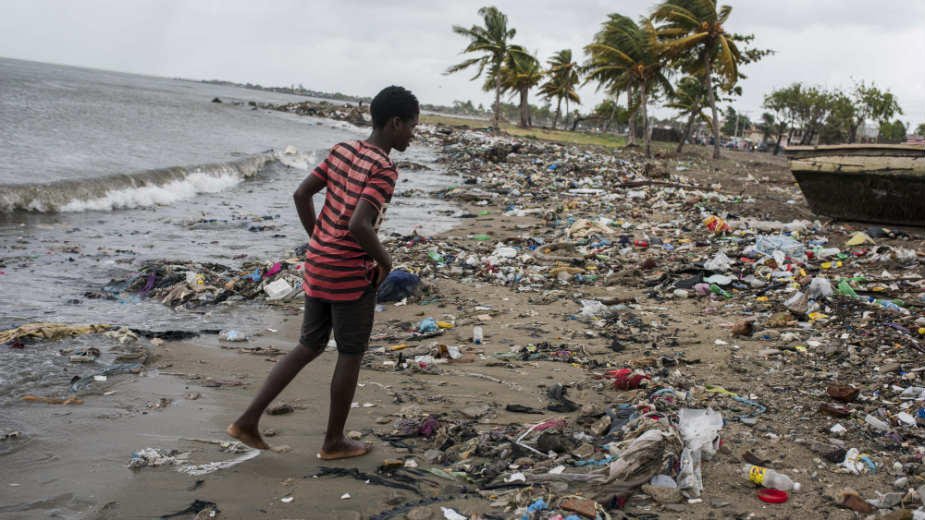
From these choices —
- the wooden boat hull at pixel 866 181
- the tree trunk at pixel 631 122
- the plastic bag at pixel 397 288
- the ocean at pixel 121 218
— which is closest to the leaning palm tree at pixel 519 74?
the tree trunk at pixel 631 122

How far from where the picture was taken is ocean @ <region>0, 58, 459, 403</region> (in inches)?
188

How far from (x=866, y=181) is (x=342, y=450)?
7.94 meters

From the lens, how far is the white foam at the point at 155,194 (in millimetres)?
10242

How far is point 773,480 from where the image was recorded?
231 centimetres

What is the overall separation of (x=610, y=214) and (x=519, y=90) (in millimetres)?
36874

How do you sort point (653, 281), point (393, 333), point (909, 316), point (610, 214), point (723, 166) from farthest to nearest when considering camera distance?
point (723, 166) → point (610, 214) → point (653, 281) → point (393, 333) → point (909, 316)

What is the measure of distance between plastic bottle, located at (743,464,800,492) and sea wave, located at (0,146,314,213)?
10.5 meters

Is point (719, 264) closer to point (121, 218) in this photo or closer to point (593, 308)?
point (593, 308)

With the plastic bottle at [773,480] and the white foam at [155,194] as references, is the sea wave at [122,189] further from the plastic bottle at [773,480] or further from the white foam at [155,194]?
the plastic bottle at [773,480]

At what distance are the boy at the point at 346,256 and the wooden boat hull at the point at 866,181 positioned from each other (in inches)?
294

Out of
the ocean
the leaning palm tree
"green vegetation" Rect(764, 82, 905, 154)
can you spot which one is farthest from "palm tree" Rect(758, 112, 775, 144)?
the ocean

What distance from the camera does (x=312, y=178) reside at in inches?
97.3

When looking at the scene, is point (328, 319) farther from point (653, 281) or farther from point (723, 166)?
point (723, 166)

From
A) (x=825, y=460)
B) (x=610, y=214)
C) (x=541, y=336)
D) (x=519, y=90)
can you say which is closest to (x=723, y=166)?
(x=610, y=214)
